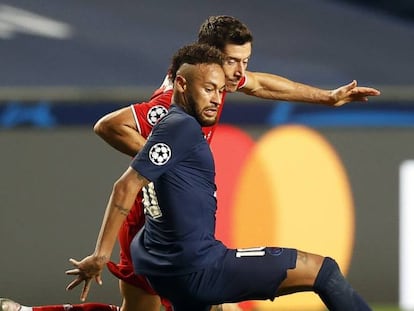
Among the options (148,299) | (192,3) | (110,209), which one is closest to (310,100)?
(148,299)

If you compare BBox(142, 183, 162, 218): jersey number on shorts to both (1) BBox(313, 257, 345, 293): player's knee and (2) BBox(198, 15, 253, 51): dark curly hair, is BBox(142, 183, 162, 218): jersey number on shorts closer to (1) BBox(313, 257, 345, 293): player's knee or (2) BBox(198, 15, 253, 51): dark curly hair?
(1) BBox(313, 257, 345, 293): player's knee

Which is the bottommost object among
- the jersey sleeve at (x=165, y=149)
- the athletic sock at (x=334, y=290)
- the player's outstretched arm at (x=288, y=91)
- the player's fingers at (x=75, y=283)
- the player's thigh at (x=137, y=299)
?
the player's thigh at (x=137, y=299)

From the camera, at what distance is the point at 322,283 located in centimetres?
538

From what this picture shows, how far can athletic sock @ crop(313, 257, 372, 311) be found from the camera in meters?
5.38

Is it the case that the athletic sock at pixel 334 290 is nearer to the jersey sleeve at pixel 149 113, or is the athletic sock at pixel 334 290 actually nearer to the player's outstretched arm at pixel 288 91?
the jersey sleeve at pixel 149 113

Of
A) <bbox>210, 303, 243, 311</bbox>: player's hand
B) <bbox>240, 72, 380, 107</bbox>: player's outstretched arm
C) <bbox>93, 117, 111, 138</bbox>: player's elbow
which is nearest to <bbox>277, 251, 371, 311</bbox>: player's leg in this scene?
<bbox>210, 303, 243, 311</bbox>: player's hand

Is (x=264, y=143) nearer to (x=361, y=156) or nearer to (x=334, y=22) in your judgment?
(x=361, y=156)

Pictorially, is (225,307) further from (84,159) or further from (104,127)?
(84,159)

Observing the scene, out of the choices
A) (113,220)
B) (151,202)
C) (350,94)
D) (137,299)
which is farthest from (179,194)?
(350,94)

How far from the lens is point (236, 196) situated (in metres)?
8.98

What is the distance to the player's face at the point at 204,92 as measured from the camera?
547 cm

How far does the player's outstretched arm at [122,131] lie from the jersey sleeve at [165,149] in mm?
775

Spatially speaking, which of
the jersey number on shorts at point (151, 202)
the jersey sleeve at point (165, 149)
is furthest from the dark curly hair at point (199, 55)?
the jersey number on shorts at point (151, 202)

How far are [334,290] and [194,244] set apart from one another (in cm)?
58
